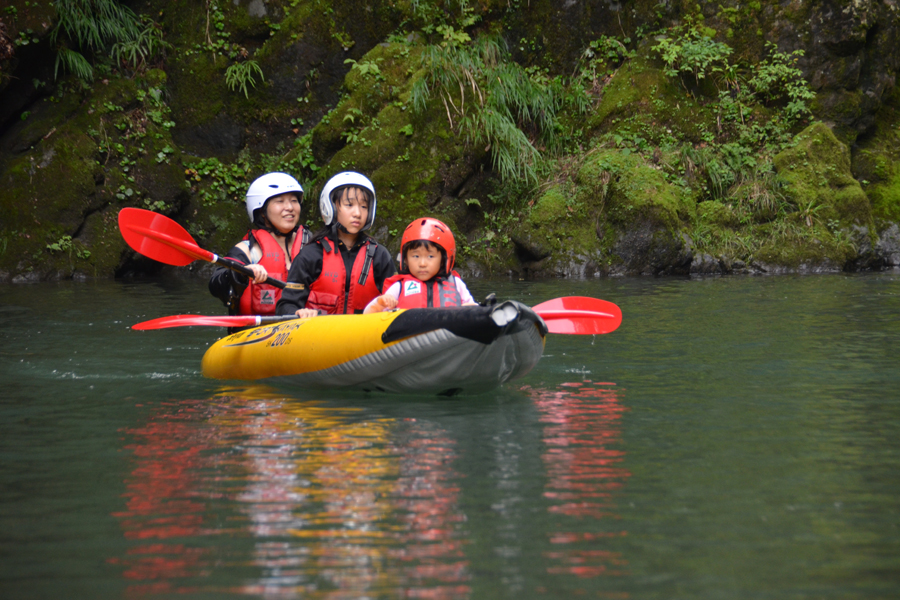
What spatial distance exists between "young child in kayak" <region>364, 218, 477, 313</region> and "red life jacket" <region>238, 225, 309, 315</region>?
1.12 metres

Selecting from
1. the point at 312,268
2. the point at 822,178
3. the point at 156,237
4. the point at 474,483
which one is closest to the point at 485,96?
the point at 822,178

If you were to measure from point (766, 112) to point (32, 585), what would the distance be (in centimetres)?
1225

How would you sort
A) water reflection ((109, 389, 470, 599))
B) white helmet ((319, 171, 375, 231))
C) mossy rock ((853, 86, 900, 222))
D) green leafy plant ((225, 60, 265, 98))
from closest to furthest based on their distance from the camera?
1. water reflection ((109, 389, 470, 599))
2. white helmet ((319, 171, 375, 231))
3. mossy rock ((853, 86, 900, 222))
4. green leafy plant ((225, 60, 265, 98))

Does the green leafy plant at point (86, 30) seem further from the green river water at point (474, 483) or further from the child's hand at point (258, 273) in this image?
the child's hand at point (258, 273)

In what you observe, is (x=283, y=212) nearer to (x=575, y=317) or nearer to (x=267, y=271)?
(x=267, y=271)

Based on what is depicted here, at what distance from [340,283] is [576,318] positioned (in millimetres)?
1452

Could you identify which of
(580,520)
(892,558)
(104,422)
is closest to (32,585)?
(580,520)

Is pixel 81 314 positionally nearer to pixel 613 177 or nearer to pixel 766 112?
pixel 613 177

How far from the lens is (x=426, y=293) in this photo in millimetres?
4297

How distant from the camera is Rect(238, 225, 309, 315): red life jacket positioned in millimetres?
5230

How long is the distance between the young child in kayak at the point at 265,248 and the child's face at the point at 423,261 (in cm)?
123

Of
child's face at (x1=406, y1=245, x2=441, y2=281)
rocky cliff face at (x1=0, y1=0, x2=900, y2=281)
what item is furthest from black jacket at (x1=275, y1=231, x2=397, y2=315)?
rocky cliff face at (x1=0, y1=0, x2=900, y2=281)

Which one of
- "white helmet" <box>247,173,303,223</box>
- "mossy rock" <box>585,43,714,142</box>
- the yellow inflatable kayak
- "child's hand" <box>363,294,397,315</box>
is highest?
"mossy rock" <box>585,43,714,142</box>

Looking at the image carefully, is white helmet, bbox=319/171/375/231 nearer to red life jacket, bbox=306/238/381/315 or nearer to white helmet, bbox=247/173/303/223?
red life jacket, bbox=306/238/381/315
